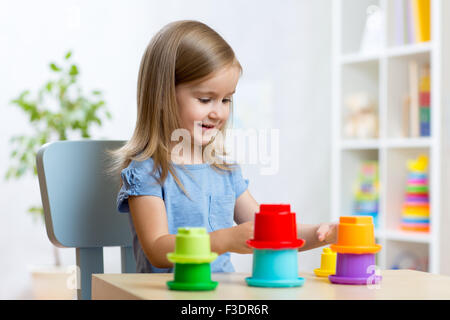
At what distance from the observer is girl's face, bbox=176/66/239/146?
46.0 inches

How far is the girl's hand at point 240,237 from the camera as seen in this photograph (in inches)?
31.5

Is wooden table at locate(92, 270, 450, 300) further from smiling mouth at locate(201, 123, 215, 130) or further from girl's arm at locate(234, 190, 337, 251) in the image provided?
smiling mouth at locate(201, 123, 215, 130)

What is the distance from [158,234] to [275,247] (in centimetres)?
33

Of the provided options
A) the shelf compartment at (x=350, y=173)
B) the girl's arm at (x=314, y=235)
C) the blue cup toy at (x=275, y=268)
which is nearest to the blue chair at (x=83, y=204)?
the girl's arm at (x=314, y=235)

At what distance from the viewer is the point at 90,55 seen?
10.4ft

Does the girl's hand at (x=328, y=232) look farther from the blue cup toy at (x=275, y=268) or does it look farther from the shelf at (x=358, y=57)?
the shelf at (x=358, y=57)

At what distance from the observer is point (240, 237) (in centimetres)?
81

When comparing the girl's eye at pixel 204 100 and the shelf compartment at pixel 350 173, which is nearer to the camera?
the girl's eye at pixel 204 100

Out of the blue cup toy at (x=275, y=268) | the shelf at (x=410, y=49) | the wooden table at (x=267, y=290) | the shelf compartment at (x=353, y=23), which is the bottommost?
the wooden table at (x=267, y=290)

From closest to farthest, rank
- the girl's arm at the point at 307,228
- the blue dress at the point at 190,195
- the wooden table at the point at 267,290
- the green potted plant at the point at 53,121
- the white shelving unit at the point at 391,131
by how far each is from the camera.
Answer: the wooden table at the point at 267,290 < the girl's arm at the point at 307,228 < the blue dress at the point at 190,195 < the white shelving unit at the point at 391,131 < the green potted plant at the point at 53,121

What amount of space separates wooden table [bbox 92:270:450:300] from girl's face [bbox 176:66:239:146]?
16.5 inches

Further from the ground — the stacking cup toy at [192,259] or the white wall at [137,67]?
the white wall at [137,67]

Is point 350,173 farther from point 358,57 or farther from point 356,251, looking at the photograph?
point 356,251

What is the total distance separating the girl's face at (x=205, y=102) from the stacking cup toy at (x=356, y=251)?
465 millimetres
